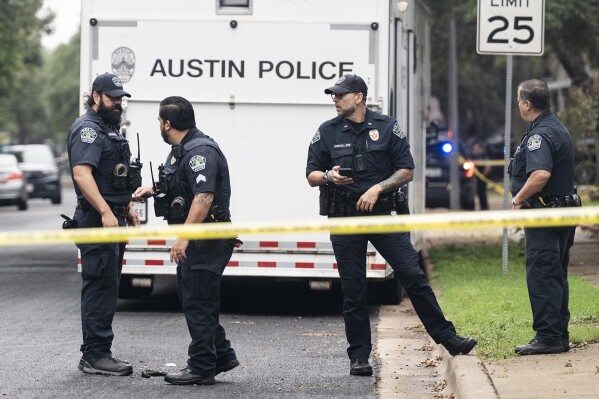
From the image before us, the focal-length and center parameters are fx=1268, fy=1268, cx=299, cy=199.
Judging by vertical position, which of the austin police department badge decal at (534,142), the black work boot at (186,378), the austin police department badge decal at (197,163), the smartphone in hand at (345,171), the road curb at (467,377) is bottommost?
the black work boot at (186,378)

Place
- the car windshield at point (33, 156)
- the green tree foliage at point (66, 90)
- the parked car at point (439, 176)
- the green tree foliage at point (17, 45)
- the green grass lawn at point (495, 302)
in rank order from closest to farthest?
the green grass lawn at point (495, 302) < the parked car at point (439, 176) < the green tree foliage at point (17, 45) < the car windshield at point (33, 156) < the green tree foliage at point (66, 90)

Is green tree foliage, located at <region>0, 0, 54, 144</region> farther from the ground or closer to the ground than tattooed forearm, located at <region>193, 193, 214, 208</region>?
farther from the ground

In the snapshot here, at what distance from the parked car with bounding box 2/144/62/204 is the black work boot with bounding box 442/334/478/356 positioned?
1130 inches

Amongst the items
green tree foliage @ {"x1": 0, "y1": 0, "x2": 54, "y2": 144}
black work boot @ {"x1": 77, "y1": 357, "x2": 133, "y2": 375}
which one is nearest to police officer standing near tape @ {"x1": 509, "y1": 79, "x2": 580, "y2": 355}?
black work boot @ {"x1": 77, "y1": 357, "x2": 133, "y2": 375}

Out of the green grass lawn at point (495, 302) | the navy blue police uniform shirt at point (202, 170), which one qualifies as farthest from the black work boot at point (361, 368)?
the navy blue police uniform shirt at point (202, 170)

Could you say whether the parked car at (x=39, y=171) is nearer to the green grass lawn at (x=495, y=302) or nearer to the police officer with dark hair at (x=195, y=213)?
the green grass lawn at (x=495, y=302)

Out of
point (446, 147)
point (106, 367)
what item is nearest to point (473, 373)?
point (106, 367)

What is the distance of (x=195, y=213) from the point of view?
774 centimetres

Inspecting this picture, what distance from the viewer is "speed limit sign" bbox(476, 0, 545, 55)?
1275 cm

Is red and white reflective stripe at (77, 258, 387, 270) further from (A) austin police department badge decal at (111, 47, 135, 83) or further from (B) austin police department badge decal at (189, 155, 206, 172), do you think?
(B) austin police department badge decal at (189, 155, 206, 172)

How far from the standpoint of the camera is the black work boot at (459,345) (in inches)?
324

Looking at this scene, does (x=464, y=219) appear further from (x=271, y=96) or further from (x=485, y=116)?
(x=485, y=116)

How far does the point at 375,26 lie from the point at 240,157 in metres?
1.65

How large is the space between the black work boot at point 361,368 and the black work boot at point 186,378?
961 millimetres
